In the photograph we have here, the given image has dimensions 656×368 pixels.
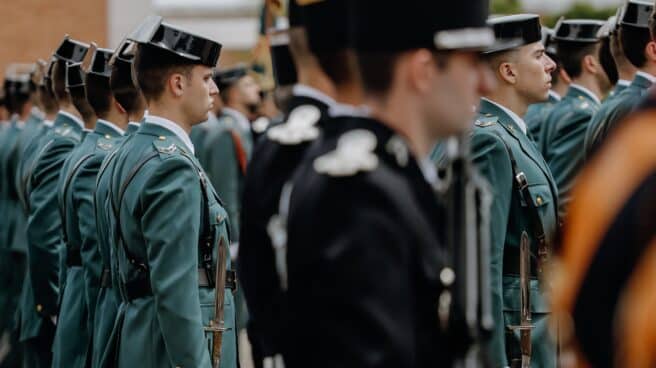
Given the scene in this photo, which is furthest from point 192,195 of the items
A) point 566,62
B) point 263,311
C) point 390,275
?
point 566,62

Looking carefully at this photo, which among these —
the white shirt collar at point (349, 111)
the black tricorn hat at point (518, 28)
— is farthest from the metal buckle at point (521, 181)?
the white shirt collar at point (349, 111)

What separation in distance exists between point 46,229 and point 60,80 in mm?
1092

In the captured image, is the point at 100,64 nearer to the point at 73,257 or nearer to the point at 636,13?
the point at 73,257

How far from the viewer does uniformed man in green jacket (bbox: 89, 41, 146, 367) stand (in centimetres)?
612

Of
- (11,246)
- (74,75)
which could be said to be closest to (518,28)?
(74,75)

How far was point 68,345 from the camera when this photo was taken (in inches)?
276

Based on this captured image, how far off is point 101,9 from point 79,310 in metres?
10.7

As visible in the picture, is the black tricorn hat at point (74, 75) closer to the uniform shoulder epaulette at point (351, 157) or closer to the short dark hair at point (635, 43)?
the short dark hair at point (635, 43)

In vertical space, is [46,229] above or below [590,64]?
below

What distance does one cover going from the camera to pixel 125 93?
6.90m

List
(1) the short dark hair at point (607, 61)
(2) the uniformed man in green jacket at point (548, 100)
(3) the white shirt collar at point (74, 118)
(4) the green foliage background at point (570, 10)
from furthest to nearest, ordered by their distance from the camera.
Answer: (4) the green foliage background at point (570, 10) < (2) the uniformed man in green jacket at point (548, 100) < (1) the short dark hair at point (607, 61) < (3) the white shirt collar at point (74, 118)

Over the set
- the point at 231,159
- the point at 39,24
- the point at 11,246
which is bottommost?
the point at 11,246

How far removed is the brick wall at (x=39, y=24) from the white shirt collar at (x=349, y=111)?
47.7 feet

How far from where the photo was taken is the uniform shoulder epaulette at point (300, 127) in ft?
11.2
